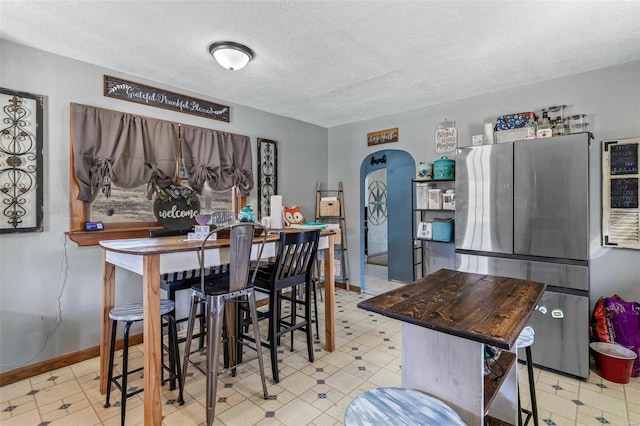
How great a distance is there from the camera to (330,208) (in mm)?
4969

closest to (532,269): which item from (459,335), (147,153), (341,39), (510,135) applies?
(510,135)

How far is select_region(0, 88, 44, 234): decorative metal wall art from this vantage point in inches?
96.6

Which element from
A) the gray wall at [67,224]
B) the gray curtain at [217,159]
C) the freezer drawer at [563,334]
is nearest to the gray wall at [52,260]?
the gray wall at [67,224]

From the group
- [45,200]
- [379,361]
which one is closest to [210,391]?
[379,361]

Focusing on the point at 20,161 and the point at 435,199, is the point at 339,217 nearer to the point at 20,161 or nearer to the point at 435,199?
the point at 435,199

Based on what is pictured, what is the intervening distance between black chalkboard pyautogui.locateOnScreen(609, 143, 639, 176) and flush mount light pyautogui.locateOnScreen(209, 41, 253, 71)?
11.1ft

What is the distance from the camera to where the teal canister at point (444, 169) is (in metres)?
3.66

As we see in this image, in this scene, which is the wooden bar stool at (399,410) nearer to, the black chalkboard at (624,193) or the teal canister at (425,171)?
the black chalkboard at (624,193)

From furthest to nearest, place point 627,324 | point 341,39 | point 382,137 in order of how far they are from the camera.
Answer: point 382,137, point 627,324, point 341,39

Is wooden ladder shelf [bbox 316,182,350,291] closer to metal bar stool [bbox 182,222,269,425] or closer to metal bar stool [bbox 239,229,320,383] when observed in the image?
metal bar stool [bbox 239,229,320,383]

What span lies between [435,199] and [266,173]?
2.28 metres

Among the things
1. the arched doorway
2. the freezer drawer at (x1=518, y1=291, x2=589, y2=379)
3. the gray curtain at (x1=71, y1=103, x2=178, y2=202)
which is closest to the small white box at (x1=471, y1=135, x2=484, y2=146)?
the arched doorway

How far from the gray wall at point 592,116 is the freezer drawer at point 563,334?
2.01 ft

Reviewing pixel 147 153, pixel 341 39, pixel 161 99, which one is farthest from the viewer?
pixel 161 99
